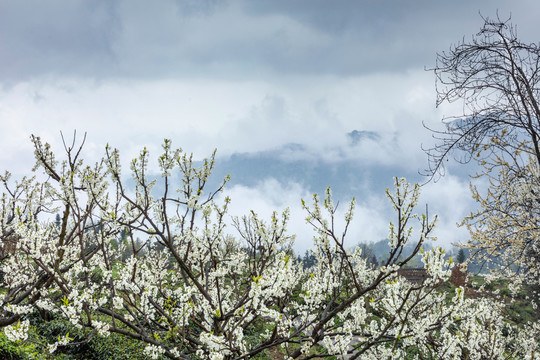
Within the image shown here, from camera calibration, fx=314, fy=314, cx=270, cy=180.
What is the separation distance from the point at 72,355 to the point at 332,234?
31.6 ft

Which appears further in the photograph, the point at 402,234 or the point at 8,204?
the point at 8,204

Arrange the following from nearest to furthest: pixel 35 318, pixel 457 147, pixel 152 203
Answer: pixel 152 203 < pixel 457 147 < pixel 35 318

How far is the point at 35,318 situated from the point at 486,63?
592 inches

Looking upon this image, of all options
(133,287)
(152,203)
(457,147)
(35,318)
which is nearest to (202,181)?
(152,203)

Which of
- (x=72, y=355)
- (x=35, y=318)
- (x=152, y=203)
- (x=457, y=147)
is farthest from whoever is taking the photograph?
(x=35, y=318)

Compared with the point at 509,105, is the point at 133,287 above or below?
below

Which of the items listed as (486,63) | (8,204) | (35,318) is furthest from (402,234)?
(35,318)

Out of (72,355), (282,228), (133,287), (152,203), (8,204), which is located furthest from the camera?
(72,355)

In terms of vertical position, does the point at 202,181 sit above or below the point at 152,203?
above

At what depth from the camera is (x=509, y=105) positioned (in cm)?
418

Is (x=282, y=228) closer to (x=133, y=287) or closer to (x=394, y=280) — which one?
(x=394, y=280)

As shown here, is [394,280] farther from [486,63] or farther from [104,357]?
[104,357]

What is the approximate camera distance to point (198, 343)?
149 inches

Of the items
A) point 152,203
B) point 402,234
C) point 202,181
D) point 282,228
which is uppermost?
point 202,181
